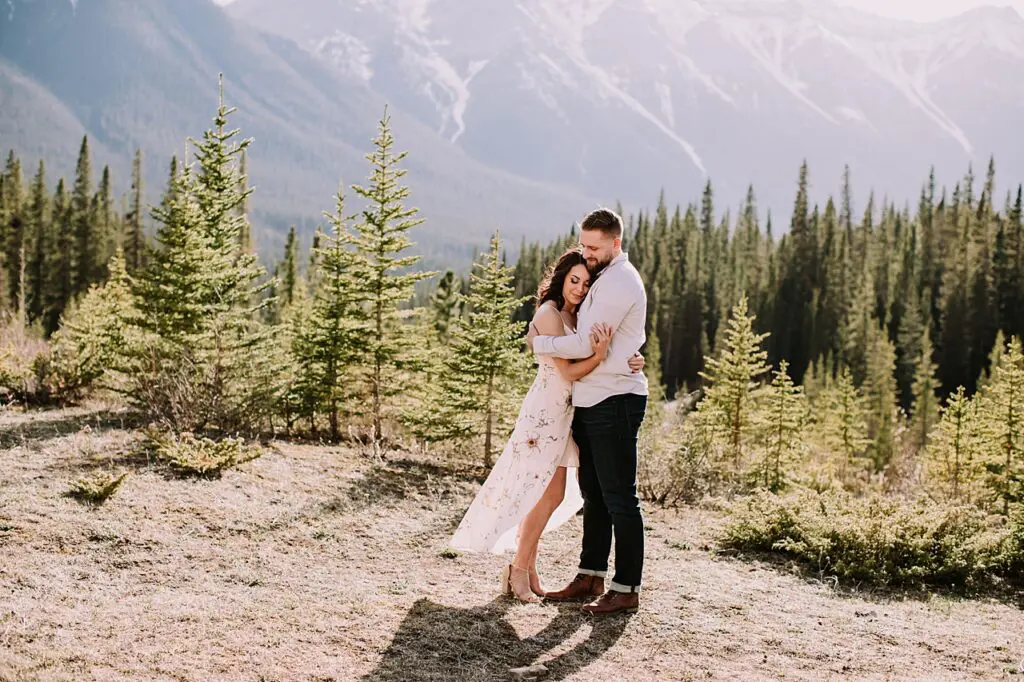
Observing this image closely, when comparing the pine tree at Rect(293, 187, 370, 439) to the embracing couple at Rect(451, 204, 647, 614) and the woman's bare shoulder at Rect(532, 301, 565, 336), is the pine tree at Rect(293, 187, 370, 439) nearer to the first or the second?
the embracing couple at Rect(451, 204, 647, 614)

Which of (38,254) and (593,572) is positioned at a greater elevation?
(38,254)

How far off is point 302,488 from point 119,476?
5.67 ft

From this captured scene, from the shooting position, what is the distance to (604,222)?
564 centimetres

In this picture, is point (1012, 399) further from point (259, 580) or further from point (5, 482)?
point (5, 482)

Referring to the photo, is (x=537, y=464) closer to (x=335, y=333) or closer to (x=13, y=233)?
(x=335, y=333)

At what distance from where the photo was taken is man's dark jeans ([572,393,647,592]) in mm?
5621

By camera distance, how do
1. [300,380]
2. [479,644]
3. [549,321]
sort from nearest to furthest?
[479,644] → [549,321] → [300,380]

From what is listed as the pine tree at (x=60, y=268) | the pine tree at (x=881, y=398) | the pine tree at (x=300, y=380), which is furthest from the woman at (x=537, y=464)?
the pine tree at (x=60, y=268)

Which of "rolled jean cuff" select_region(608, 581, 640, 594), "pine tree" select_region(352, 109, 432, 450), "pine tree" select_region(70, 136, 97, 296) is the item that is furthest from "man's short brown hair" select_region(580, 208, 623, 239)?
"pine tree" select_region(70, 136, 97, 296)

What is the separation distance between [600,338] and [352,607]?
2.42 meters

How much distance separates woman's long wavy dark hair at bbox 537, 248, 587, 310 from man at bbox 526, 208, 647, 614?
11cm

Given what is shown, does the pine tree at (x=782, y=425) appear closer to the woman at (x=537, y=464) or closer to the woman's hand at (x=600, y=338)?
the woman at (x=537, y=464)

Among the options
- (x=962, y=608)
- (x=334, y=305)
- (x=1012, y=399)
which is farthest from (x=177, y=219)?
(x=1012, y=399)

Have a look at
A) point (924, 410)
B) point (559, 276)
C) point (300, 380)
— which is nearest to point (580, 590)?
point (559, 276)
